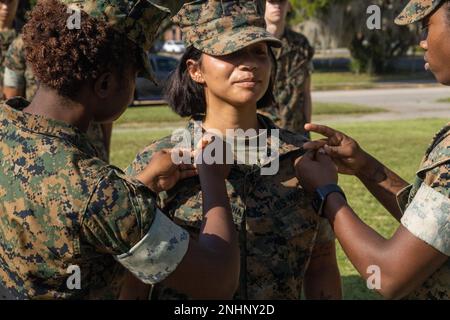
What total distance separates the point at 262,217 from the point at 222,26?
0.73 m

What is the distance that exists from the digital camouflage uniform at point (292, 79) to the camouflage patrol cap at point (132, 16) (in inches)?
185

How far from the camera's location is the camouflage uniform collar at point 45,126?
6.73 feet

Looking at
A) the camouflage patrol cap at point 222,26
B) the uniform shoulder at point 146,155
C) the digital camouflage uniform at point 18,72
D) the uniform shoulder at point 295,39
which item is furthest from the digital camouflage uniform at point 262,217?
the uniform shoulder at point 295,39

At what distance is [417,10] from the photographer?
7.57 ft

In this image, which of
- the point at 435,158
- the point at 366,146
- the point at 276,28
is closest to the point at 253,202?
the point at 435,158

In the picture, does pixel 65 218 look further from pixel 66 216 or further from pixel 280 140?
pixel 280 140

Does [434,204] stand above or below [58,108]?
below

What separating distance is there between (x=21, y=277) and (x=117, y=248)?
0.30 meters

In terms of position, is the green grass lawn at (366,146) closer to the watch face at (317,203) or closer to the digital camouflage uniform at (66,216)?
the watch face at (317,203)

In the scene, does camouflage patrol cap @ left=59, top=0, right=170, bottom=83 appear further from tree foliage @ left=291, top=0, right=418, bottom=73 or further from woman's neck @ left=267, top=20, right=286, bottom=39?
tree foliage @ left=291, top=0, right=418, bottom=73

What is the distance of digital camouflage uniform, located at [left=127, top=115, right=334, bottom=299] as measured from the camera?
2699mm

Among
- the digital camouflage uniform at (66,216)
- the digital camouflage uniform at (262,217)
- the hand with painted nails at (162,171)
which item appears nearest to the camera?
the digital camouflage uniform at (66,216)

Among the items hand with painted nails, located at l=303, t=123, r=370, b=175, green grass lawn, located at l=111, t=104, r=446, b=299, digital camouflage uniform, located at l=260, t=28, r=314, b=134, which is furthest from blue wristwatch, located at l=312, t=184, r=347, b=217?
digital camouflage uniform, located at l=260, t=28, r=314, b=134

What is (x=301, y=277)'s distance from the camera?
9.29 ft
